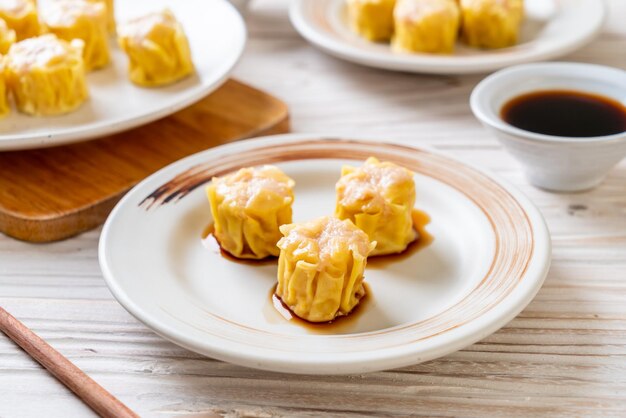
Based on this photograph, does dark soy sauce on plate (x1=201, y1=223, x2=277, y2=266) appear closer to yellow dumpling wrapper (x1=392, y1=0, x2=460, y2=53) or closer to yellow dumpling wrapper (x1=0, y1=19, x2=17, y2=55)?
yellow dumpling wrapper (x1=0, y1=19, x2=17, y2=55)

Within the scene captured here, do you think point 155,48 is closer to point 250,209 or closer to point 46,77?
point 46,77

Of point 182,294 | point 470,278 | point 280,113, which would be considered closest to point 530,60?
point 280,113

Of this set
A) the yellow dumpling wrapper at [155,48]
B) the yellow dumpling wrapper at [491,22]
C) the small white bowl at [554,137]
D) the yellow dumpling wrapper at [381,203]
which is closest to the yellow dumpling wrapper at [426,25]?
the yellow dumpling wrapper at [491,22]

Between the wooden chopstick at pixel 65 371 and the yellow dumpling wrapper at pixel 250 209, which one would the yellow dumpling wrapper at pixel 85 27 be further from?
the wooden chopstick at pixel 65 371

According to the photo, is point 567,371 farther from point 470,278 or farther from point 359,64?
point 359,64

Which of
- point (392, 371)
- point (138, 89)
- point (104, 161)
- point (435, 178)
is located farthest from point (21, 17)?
point (392, 371)

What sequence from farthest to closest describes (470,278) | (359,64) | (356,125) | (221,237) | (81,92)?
(359,64) < (356,125) < (81,92) < (221,237) < (470,278)
